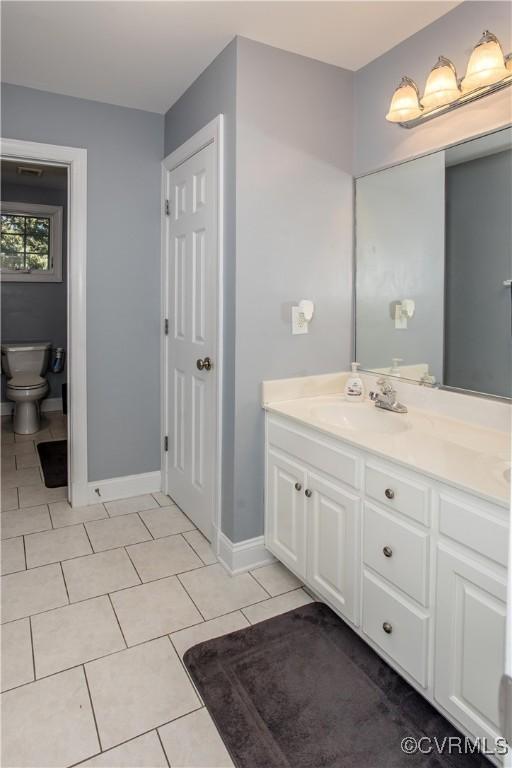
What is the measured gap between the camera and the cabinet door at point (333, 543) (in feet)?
5.71

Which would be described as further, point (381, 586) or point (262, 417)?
point (262, 417)

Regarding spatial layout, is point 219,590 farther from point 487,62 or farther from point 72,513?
point 487,62

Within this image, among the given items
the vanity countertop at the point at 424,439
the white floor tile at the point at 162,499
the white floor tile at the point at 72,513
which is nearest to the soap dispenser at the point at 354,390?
the vanity countertop at the point at 424,439

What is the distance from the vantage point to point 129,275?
3.01m

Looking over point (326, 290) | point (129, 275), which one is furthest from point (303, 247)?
point (129, 275)

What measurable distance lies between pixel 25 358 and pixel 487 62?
461 centimetres

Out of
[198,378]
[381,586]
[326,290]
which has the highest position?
[326,290]

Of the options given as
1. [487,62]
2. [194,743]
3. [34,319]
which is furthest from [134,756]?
[34,319]

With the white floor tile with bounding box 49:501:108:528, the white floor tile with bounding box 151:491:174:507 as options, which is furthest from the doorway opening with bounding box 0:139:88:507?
the white floor tile with bounding box 151:491:174:507

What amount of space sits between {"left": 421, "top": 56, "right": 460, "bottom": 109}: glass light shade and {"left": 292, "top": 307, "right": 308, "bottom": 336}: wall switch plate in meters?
1.00

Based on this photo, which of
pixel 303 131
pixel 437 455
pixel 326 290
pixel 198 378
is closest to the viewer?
pixel 437 455

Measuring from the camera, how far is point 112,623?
192 cm

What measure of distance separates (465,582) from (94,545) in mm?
1889

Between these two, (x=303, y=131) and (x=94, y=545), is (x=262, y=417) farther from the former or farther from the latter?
(x=303, y=131)
